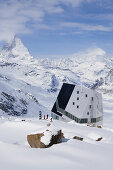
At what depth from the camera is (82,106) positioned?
143ft

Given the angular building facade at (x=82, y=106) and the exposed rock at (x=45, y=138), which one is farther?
the angular building facade at (x=82, y=106)

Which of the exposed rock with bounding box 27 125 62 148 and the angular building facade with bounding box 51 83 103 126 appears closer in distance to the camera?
the exposed rock with bounding box 27 125 62 148

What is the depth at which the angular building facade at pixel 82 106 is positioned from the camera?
142ft

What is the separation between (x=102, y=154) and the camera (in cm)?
976

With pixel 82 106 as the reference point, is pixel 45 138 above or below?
above

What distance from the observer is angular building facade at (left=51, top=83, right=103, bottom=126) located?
142 feet

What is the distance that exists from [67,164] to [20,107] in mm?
68912

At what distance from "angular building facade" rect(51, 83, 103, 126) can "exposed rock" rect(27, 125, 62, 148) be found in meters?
31.9

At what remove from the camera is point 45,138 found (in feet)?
35.4

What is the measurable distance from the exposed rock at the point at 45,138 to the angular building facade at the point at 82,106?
3192 centimetres

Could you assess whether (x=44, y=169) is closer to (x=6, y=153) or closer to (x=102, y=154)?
(x=6, y=153)

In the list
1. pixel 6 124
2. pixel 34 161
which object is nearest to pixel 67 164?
pixel 34 161

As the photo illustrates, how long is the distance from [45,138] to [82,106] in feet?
110

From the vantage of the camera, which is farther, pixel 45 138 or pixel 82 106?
pixel 82 106
